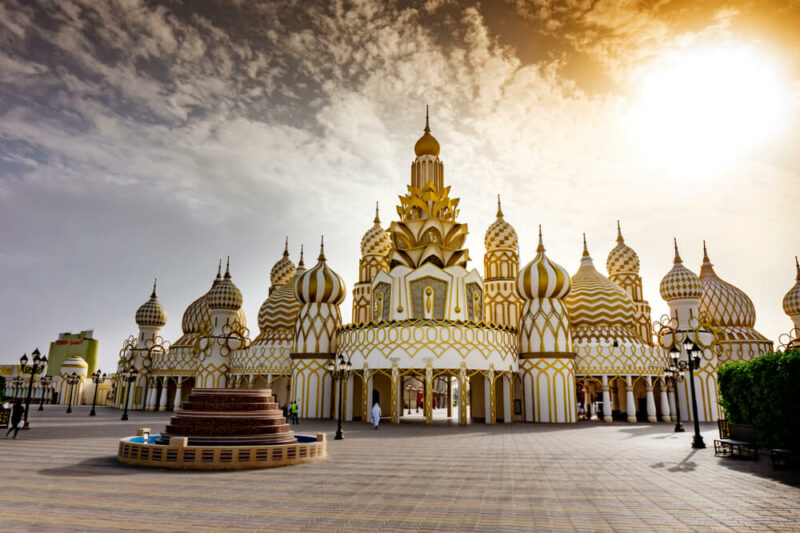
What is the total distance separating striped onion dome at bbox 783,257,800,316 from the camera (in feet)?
139

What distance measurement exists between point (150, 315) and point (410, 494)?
46.3 m

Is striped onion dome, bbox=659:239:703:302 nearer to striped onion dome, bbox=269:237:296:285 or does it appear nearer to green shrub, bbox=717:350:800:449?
green shrub, bbox=717:350:800:449

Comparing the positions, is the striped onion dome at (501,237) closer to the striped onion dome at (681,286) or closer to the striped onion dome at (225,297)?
the striped onion dome at (681,286)

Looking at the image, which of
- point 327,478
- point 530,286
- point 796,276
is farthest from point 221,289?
point 796,276

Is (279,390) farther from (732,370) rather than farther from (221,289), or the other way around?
(732,370)

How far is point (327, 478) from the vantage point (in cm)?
994

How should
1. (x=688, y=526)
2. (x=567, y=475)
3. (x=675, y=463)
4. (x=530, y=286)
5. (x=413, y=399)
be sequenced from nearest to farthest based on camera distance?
(x=688, y=526) → (x=567, y=475) → (x=675, y=463) → (x=530, y=286) → (x=413, y=399)

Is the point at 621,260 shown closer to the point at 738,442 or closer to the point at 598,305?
the point at 598,305

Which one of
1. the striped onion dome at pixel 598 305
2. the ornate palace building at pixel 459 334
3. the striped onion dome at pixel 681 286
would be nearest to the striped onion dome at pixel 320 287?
the ornate palace building at pixel 459 334

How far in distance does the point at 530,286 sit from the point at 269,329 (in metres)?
22.8

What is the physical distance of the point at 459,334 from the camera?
27.0 meters

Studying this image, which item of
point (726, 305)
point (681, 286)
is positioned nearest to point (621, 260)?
point (681, 286)

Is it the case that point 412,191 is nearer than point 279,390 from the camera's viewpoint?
Yes

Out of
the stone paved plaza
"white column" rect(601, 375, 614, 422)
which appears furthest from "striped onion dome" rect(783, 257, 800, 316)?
the stone paved plaza
